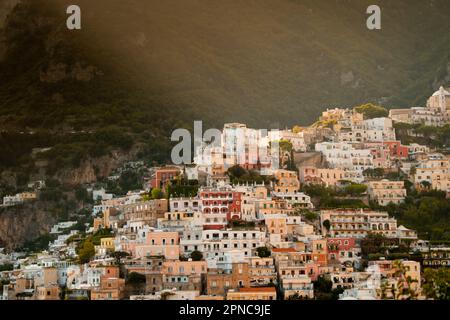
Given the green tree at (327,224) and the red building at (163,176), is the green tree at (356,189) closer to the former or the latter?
the green tree at (327,224)

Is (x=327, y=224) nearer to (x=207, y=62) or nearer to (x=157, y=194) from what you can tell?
(x=157, y=194)

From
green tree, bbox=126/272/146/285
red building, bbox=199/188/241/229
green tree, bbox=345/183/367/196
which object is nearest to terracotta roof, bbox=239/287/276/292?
green tree, bbox=126/272/146/285

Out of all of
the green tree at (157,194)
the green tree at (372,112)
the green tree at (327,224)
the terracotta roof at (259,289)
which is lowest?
the terracotta roof at (259,289)

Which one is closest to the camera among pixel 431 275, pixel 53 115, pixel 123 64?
pixel 431 275

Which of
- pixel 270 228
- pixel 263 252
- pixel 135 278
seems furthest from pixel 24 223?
pixel 135 278

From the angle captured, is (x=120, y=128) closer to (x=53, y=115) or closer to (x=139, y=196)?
(x=53, y=115)

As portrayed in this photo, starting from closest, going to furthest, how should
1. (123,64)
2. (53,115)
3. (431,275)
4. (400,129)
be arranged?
(431,275) < (400,129) < (53,115) < (123,64)

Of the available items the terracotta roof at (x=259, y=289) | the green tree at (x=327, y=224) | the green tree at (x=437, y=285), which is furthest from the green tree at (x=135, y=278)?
the green tree at (x=437, y=285)

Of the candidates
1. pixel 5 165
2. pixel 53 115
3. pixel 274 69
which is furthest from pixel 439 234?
pixel 274 69
